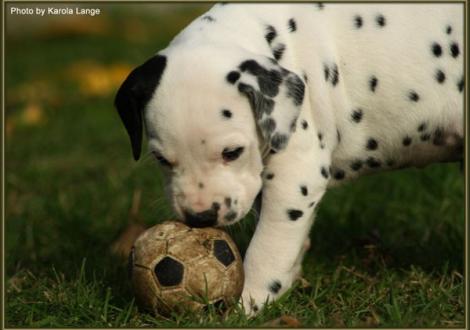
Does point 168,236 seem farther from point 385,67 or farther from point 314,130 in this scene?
point 385,67

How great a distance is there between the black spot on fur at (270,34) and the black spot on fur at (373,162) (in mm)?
959

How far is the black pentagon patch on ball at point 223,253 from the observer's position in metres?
4.56

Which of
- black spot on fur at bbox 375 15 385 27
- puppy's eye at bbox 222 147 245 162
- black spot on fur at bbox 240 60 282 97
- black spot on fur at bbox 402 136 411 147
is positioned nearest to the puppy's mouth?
puppy's eye at bbox 222 147 245 162

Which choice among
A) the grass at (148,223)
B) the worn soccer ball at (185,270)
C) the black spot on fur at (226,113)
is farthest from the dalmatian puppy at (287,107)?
the grass at (148,223)

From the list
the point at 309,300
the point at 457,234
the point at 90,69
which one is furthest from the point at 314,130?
the point at 90,69

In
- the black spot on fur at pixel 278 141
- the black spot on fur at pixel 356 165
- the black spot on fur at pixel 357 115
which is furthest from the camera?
the black spot on fur at pixel 356 165

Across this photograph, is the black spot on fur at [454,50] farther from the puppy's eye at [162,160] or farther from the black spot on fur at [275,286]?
the puppy's eye at [162,160]

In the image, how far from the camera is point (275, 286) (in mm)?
4750

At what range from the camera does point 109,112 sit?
10906 millimetres

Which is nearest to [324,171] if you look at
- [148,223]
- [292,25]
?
[292,25]

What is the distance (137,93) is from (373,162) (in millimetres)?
1531

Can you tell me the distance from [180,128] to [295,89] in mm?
665

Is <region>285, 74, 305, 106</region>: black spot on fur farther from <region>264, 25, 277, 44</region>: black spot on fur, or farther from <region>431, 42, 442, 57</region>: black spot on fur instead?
<region>431, 42, 442, 57</region>: black spot on fur

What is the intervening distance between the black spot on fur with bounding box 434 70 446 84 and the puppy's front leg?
2.84 ft
